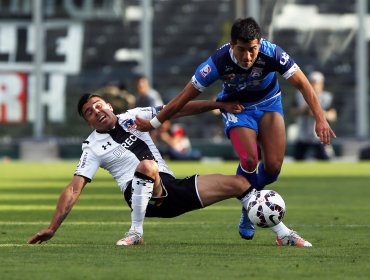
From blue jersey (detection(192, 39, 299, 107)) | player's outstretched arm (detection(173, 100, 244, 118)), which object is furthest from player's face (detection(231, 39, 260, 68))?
player's outstretched arm (detection(173, 100, 244, 118))

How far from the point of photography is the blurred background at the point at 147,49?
37.2 metres

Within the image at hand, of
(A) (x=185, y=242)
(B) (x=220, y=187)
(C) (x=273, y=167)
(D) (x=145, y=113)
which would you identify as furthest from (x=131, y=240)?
(C) (x=273, y=167)

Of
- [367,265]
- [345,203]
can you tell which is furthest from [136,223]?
[345,203]

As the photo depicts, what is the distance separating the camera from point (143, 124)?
34.1 ft

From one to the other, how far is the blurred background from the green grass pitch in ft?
58.9

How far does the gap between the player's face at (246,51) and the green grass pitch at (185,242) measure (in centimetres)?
144

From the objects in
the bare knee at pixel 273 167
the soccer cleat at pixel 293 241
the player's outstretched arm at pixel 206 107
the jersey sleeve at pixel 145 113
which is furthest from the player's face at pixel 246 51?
the soccer cleat at pixel 293 241

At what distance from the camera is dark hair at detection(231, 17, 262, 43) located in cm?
995

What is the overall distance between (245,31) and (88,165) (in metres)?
1.70

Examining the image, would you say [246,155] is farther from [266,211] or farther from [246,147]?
[266,211]

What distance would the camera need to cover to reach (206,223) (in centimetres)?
1306

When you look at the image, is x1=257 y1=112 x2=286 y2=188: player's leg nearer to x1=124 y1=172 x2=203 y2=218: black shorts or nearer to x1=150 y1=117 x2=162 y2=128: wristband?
x1=124 y1=172 x2=203 y2=218: black shorts

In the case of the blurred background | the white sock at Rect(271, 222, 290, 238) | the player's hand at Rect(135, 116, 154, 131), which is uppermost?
the player's hand at Rect(135, 116, 154, 131)

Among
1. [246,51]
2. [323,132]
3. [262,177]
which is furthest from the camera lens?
[262,177]
